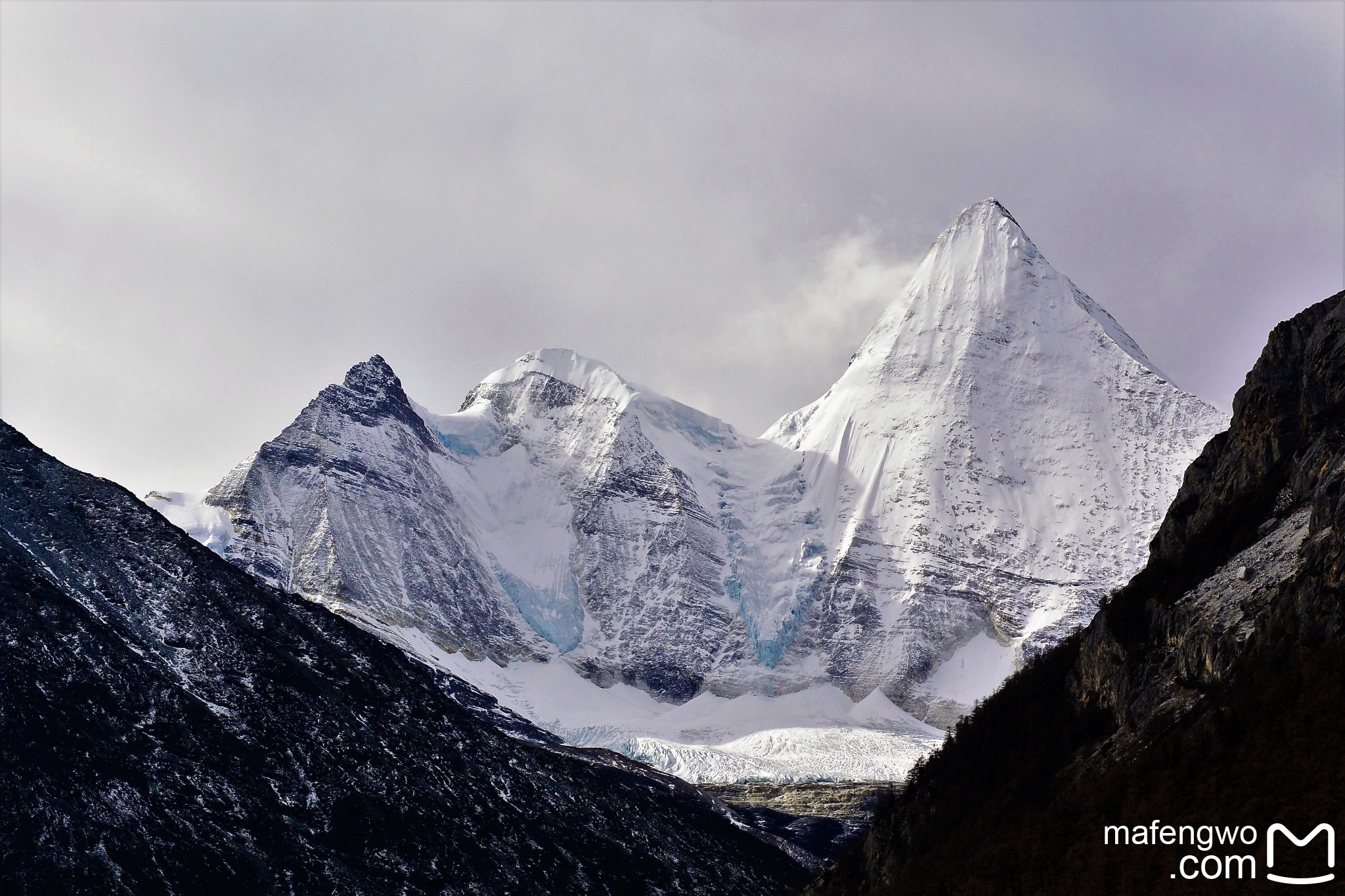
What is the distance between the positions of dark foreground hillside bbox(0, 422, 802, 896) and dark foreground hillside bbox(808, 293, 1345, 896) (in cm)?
4851

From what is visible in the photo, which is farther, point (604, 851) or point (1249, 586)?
point (604, 851)

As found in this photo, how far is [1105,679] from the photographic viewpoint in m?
81.4

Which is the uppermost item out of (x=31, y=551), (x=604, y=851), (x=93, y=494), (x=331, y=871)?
(x=93, y=494)

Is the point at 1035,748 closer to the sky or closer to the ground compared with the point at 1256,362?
closer to the ground

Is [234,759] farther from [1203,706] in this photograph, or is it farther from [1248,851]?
[1248,851]

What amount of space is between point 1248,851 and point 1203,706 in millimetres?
13347

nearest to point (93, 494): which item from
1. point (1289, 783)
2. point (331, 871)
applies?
point (331, 871)

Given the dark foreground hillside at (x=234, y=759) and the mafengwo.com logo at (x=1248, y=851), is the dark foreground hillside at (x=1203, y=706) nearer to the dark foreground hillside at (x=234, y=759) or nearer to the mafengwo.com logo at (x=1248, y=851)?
the mafengwo.com logo at (x=1248, y=851)

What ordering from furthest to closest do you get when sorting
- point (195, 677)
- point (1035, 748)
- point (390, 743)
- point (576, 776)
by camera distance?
point (576, 776) < point (390, 743) < point (195, 677) < point (1035, 748)

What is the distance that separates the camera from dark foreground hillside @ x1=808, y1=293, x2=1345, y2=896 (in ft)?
190

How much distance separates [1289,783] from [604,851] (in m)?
101

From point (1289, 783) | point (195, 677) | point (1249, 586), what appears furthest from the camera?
point (195, 677)

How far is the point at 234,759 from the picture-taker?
128 meters

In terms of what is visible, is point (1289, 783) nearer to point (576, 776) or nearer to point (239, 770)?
point (239, 770)
